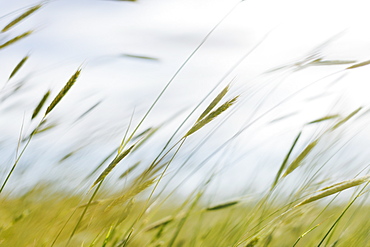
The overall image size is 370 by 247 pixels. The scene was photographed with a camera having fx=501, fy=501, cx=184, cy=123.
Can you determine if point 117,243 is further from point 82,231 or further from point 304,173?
point 304,173

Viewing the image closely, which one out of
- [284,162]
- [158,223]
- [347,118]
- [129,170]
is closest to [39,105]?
[129,170]

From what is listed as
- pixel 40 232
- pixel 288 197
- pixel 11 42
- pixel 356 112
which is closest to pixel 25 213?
pixel 40 232

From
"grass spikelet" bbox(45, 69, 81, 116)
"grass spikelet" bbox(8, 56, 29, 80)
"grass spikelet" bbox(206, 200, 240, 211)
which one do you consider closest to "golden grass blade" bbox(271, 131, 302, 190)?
"grass spikelet" bbox(206, 200, 240, 211)

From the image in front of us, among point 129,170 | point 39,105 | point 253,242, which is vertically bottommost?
point 253,242

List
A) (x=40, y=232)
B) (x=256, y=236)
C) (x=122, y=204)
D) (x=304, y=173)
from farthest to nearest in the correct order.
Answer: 1. (x=304, y=173)
2. (x=40, y=232)
3. (x=122, y=204)
4. (x=256, y=236)

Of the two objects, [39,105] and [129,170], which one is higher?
[39,105]

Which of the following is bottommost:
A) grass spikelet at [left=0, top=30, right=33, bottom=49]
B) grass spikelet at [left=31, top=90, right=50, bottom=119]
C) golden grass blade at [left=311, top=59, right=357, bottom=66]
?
golden grass blade at [left=311, top=59, right=357, bottom=66]

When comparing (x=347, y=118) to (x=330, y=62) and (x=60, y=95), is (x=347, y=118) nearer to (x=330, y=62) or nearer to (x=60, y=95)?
(x=330, y=62)

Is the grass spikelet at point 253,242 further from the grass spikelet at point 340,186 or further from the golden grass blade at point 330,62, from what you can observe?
the golden grass blade at point 330,62

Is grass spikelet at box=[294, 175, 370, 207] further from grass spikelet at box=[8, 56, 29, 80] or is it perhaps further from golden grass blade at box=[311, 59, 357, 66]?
grass spikelet at box=[8, 56, 29, 80]

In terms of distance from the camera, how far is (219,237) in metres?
0.99

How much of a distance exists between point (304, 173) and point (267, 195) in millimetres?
204

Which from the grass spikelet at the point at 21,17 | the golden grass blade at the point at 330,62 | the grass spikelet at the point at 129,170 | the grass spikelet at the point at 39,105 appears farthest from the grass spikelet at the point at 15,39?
the golden grass blade at the point at 330,62

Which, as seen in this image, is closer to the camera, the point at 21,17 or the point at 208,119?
the point at 208,119
